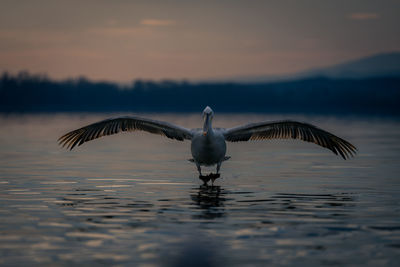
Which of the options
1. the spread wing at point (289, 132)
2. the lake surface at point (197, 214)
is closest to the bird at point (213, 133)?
the spread wing at point (289, 132)

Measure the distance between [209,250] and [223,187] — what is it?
7.48 metres

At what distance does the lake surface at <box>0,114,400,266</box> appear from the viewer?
369 inches

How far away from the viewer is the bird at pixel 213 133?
1780 cm

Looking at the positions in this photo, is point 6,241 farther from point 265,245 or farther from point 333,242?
point 333,242

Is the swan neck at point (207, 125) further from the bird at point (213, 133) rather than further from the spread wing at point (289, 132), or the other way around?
the spread wing at point (289, 132)

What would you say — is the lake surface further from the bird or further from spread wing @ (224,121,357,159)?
spread wing @ (224,121,357,159)

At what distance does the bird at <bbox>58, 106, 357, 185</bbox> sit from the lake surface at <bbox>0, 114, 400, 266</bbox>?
752mm

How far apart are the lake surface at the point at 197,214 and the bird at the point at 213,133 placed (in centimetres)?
75

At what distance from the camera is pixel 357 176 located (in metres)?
19.4

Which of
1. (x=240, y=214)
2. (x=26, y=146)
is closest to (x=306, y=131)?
(x=240, y=214)

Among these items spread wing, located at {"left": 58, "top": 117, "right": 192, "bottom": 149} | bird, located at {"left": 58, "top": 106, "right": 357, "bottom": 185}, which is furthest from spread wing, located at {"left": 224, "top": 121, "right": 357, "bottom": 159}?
spread wing, located at {"left": 58, "top": 117, "right": 192, "bottom": 149}

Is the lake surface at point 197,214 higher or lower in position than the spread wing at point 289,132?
lower

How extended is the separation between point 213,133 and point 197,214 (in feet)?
17.3

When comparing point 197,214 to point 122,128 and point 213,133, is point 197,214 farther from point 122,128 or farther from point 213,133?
point 122,128
